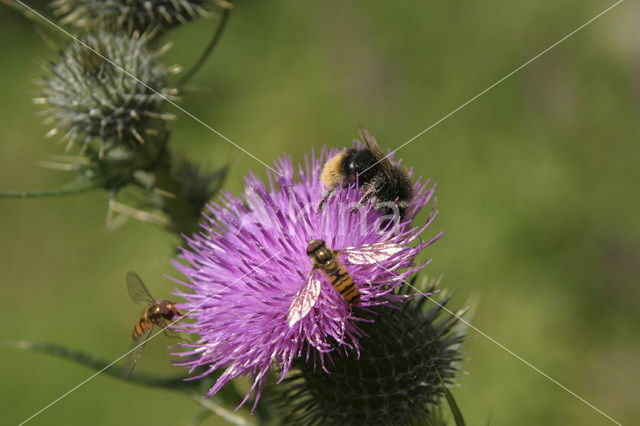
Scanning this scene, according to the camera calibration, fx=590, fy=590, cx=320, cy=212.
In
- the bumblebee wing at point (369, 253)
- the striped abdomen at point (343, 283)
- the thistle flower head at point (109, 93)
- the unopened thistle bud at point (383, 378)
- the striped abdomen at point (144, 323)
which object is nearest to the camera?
the striped abdomen at point (343, 283)

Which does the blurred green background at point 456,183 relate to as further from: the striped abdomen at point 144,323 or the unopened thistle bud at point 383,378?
the striped abdomen at point 144,323

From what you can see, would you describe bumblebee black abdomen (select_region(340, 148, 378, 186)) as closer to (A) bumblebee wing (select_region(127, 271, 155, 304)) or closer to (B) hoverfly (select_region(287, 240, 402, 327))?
(B) hoverfly (select_region(287, 240, 402, 327))

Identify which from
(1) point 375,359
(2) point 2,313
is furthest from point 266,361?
(2) point 2,313

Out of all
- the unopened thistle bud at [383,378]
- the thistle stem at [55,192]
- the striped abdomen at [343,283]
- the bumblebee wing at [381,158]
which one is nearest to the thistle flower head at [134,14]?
the thistle stem at [55,192]

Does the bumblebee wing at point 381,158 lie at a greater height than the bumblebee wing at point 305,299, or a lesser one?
greater

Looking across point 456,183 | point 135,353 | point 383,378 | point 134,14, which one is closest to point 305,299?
point 383,378

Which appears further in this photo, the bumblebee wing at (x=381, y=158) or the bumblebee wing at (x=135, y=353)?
the bumblebee wing at (x=135, y=353)
